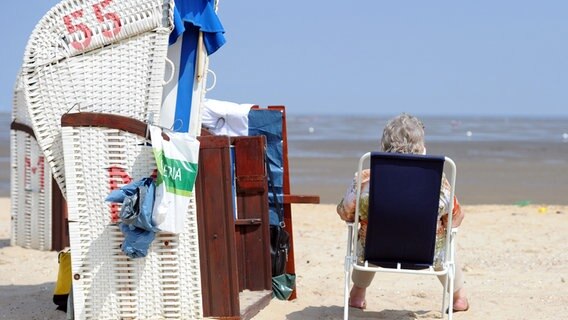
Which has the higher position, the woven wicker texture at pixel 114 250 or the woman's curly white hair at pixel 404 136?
the woman's curly white hair at pixel 404 136

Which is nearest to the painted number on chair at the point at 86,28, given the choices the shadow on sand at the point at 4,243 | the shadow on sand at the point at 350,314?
the shadow on sand at the point at 350,314

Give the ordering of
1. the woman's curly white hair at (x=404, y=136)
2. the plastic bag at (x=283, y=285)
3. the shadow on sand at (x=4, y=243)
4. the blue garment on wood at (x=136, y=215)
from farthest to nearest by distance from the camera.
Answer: the shadow on sand at (x=4, y=243), the plastic bag at (x=283, y=285), the woman's curly white hair at (x=404, y=136), the blue garment on wood at (x=136, y=215)

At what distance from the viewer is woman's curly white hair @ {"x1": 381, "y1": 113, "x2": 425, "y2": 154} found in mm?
5238

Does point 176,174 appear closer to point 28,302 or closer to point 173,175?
point 173,175

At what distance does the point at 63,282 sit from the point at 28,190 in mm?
3010

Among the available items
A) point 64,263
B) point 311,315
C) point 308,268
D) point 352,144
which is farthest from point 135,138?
point 352,144

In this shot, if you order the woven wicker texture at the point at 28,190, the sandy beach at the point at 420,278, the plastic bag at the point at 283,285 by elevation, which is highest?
the woven wicker texture at the point at 28,190

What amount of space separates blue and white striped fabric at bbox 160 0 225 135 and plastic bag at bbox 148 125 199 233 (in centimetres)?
48

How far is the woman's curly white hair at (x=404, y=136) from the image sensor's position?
5.24 m

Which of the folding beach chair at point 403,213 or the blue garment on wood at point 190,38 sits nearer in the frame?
the folding beach chair at point 403,213

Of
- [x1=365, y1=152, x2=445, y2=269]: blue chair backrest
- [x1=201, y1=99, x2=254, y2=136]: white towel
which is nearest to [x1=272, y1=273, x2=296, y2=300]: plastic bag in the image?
[x1=201, y1=99, x2=254, y2=136]: white towel

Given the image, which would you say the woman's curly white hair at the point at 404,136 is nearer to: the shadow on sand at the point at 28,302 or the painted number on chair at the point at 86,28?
the painted number on chair at the point at 86,28

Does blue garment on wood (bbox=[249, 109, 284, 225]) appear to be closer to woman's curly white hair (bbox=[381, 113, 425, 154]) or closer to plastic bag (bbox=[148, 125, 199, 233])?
woman's curly white hair (bbox=[381, 113, 425, 154])

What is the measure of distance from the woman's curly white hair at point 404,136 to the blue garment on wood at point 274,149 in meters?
1.20
